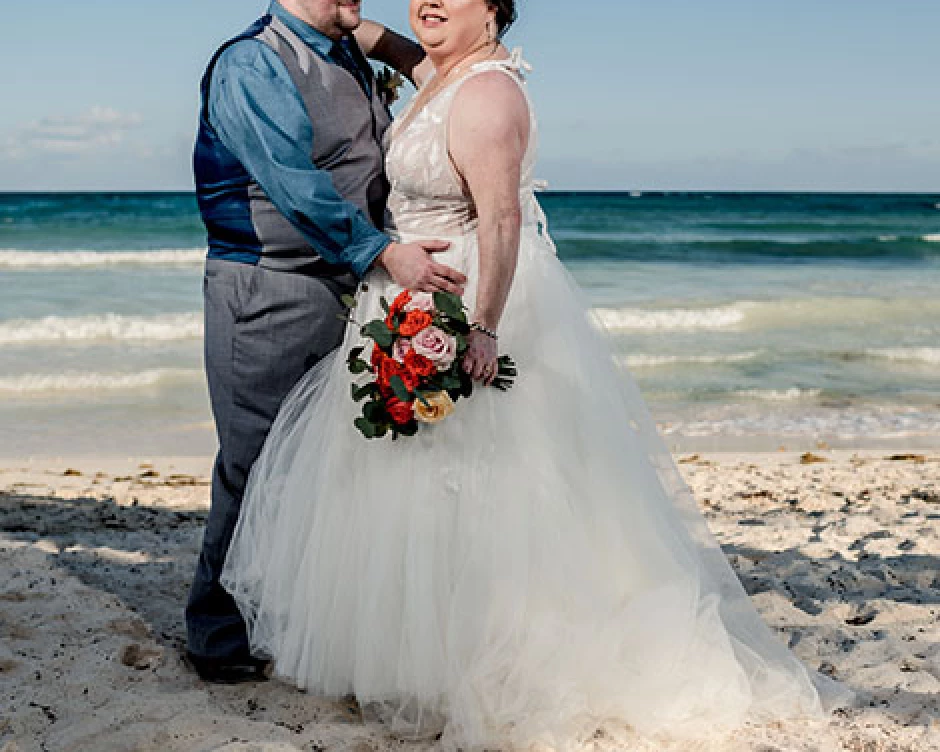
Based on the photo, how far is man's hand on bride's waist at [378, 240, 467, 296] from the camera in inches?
118

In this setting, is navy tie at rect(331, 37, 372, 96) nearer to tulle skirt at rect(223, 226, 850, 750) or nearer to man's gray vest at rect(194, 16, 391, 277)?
man's gray vest at rect(194, 16, 391, 277)

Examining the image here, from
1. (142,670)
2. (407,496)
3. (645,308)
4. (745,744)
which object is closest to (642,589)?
(745,744)

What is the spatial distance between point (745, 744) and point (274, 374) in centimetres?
168

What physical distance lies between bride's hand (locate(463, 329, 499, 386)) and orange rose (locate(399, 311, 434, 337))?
0.41 feet

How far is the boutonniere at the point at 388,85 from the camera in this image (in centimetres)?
342

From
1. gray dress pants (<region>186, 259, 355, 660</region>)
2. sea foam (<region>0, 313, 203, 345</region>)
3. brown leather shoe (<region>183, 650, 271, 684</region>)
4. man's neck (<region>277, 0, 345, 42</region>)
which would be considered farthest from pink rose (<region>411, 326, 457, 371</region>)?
sea foam (<region>0, 313, 203, 345</region>)

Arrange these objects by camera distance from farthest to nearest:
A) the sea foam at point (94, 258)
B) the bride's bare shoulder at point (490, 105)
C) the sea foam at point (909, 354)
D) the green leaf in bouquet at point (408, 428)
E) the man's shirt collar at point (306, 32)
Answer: the sea foam at point (94, 258) → the sea foam at point (909, 354) → the man's shirt collar at point (306, 32) → the green leaf in bouquet at point (408, 428) → the bride's bare shoulder at point (490, 105)

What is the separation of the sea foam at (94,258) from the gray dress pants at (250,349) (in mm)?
17815

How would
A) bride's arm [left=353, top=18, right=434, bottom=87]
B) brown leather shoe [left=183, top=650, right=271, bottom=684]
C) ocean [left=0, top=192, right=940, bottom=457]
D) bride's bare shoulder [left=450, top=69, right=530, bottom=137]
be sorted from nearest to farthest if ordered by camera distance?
bride's bare shoulder [left=450, top=69, right=530, bottom=137] → brown leather shoe [left=183, top=650, right=271, bottom=684] → bride's arm [left=353, top=18, right=434, bottom=87] → ocean [left=0, top=192, right=940, bottom=457]

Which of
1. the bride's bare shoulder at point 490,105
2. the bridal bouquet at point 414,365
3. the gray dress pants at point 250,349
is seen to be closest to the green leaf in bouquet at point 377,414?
the bridal bouquet at point 414,365

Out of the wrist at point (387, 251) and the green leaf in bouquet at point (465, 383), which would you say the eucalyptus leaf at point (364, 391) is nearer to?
the green leaf in bouquet at point (465, 383)

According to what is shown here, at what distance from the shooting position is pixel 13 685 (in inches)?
133

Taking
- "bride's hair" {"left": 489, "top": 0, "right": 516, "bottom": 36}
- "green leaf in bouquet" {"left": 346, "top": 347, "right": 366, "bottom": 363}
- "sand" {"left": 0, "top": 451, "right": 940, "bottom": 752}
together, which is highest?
"bride's hair" {"left": 489, "top": 0, "right": 516, "bottom": 36}

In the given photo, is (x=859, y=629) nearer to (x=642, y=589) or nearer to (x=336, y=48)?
(x=642, y=589)
